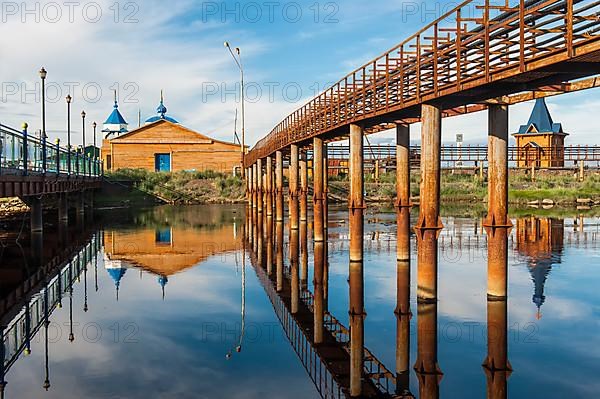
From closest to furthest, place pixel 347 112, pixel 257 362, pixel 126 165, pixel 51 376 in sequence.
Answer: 1. pixel 51 376
2. pixel 257 362
3. pixel 347 112
4. pixel 126 165

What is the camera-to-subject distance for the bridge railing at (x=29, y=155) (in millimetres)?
18766

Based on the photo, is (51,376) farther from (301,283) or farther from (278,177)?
(278,177)

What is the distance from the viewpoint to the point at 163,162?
2469 inches

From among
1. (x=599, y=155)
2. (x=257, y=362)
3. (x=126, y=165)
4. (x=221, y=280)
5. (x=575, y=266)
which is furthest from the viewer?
(x=126, y=165)

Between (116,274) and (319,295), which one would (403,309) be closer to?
(319,295)

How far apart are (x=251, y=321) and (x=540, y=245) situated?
13.3m

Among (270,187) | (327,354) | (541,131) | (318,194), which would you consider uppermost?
(541,131)

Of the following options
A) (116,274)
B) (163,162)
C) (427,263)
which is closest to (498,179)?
(427,263)

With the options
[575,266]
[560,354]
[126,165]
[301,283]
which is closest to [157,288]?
[301,283]

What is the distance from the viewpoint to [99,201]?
163ft

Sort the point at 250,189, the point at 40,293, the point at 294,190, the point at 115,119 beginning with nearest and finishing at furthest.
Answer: the point at 40,293
the point at 294,190
the point at 250,189
the point at 115,119

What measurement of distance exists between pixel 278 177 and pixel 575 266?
17849mm

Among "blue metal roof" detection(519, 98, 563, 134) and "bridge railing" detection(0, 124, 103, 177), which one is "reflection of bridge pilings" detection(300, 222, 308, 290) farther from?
"blue metal roof" detection(519, 98, 563, 134)

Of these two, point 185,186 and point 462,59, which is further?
point 185,186
